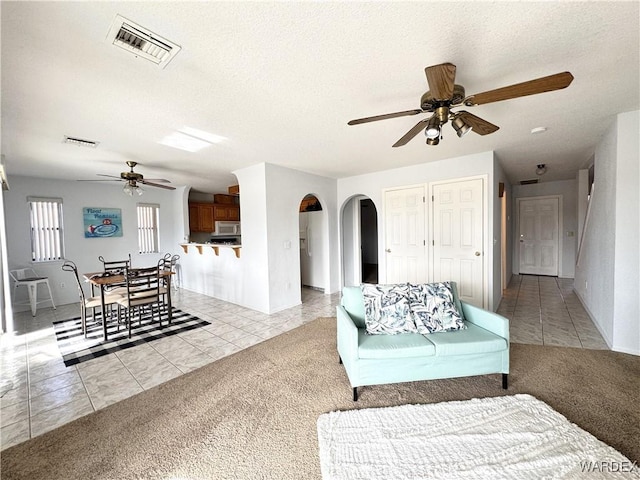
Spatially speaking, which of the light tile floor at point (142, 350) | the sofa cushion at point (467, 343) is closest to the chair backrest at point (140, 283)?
the light tile floor at point (142, 350)

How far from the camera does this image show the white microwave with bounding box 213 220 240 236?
7.46 meters

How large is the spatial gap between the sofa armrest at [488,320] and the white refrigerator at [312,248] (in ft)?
11.4

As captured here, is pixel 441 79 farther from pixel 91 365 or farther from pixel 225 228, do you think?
pixel 225 228

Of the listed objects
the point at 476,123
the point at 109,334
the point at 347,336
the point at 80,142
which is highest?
the point at 80,142

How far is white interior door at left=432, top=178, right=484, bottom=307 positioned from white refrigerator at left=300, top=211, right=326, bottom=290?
2.33 m

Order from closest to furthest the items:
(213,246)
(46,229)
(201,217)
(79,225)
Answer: (46,229)
(213,246)
(79,225)
(201,217)

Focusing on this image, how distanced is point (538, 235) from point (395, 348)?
7304mm

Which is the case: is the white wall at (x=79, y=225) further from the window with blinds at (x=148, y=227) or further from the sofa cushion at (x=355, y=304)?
the sofa cushion at (x=355, y=304)

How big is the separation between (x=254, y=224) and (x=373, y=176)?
250cm

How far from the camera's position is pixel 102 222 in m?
5.76

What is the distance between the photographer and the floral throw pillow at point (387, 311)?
2.36m

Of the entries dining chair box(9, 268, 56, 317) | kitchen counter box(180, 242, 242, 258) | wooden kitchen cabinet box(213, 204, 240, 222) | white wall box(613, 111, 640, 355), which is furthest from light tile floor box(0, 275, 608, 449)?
wooden kitchen cabinet box(213, 204, 240, 222)

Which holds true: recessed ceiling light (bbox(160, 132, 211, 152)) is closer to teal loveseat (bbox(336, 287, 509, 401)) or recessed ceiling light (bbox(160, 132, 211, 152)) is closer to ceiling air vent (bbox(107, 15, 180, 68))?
ceiling air vent (bbox(107, 15, 180, 68))

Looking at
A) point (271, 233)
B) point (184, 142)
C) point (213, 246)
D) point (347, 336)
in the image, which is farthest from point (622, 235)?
point (213, 246)
